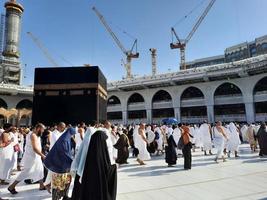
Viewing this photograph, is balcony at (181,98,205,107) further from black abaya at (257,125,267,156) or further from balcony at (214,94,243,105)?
black abaya at (257,125,267,156)

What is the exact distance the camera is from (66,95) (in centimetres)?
1562

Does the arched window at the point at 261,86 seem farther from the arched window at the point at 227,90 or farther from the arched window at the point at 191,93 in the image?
the arched window at the point at 191,93

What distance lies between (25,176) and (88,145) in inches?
88.3

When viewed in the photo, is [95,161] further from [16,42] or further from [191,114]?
[16,42]

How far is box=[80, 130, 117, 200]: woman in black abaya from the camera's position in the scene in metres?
2.82

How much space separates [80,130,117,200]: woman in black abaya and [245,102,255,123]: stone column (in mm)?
26134

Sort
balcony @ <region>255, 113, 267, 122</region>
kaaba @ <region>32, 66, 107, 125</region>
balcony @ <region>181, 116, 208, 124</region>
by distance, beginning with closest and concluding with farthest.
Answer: kaaba @ <region>32, 66, 107, 125</region>, balcony @ <region>255, 113, 267, 122</region>, balcony @ <region>181, 116, 208, 124</region>

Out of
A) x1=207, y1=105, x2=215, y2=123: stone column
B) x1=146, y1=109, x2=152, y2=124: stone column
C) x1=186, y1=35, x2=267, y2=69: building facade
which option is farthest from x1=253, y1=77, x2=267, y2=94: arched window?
x1=186, y1=35, x2=267, y2=69: building facade

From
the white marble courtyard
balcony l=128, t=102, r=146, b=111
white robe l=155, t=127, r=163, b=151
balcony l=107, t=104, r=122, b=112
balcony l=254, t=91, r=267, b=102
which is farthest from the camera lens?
balcony l=107, t=104, r=122, b=112

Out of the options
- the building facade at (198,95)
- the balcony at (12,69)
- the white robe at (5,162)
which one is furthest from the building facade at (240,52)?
the white robe at (5,162)

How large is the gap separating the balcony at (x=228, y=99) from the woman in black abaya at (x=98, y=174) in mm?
27446

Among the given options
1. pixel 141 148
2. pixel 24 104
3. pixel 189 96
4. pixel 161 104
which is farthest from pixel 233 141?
pixel 24 104

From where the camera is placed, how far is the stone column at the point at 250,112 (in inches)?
1012

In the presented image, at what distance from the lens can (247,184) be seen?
4.84 meters
